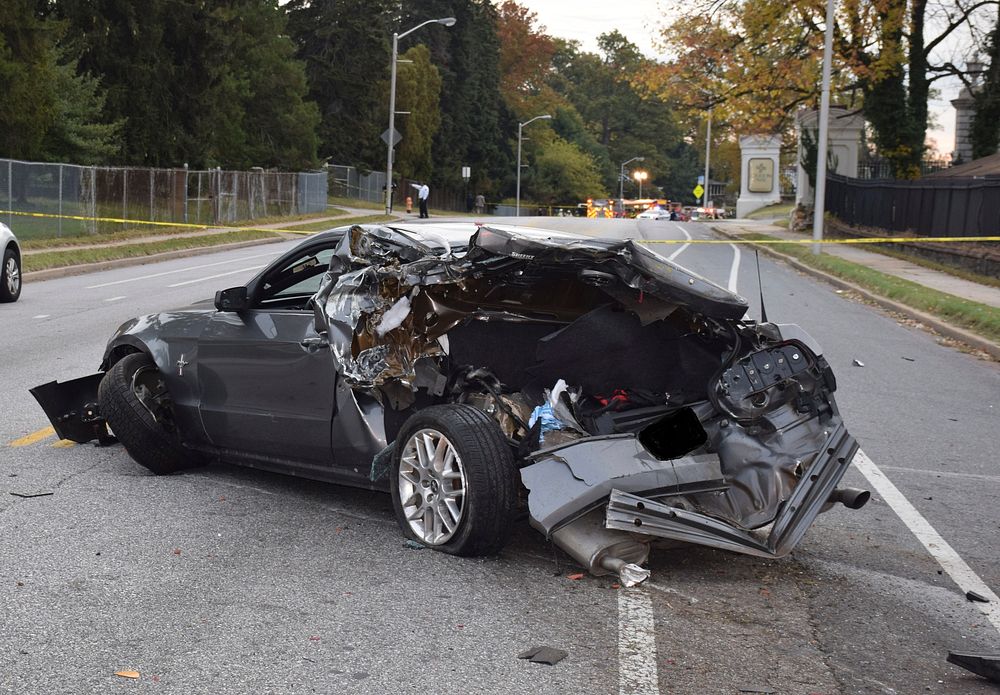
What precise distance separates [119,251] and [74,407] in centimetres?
2170

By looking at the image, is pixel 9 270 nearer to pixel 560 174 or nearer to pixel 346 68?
pixel 346 68

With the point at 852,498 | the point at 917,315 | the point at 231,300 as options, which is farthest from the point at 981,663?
the point at 917,315

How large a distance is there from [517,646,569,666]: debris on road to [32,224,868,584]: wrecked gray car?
2.59 feet

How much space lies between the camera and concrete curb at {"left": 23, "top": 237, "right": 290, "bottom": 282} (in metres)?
23.4

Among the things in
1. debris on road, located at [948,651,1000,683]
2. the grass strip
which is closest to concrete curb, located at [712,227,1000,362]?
debris on road, located at [948,651,1000,683]

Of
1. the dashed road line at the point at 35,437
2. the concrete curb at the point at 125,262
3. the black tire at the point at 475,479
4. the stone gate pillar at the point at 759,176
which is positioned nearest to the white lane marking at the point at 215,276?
the concrete curb at the point at 125,262

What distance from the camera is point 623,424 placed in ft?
19.1

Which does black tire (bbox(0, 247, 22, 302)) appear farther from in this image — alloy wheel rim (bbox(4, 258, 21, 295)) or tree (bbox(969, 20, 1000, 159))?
tree (bbox(969, 20, 1000, 159))

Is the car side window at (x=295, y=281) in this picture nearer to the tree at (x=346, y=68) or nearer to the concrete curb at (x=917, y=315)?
the concrete curb at (x=917, y=315)

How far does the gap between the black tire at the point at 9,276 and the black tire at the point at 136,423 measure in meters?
11.4

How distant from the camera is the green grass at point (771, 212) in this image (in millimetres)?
69500

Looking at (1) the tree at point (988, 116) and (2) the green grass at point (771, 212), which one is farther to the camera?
(2) the green grass at point (771, 212)

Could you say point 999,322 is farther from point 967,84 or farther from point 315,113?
point 315,113

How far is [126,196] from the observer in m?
34.7
